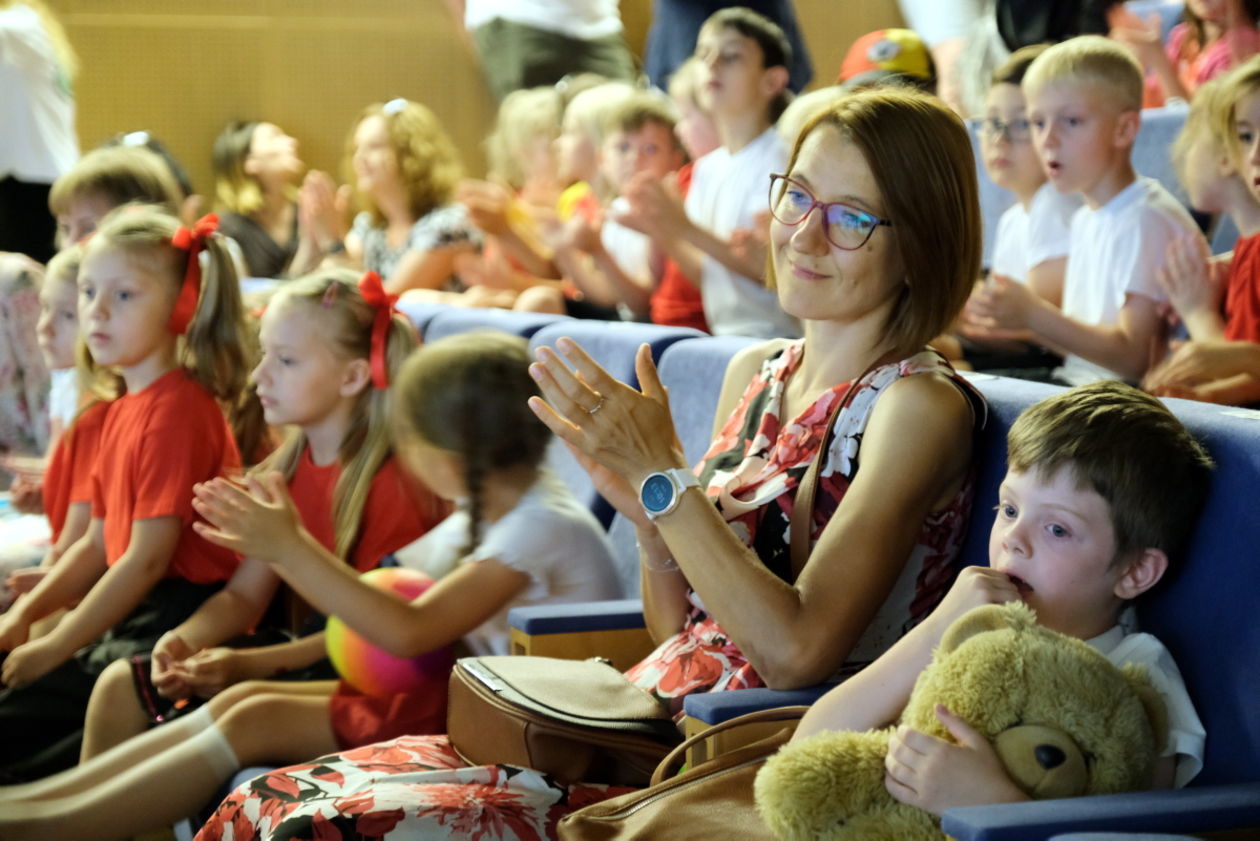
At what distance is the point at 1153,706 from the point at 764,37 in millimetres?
2925

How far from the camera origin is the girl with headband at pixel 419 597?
2.11m

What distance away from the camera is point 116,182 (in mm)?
3822

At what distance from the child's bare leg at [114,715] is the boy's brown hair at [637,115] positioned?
7.97 ft

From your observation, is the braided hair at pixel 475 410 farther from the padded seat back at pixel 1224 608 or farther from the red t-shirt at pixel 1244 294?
the red t-shirt at pixel 1244 294

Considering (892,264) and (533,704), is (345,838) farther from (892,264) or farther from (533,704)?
(892,264)

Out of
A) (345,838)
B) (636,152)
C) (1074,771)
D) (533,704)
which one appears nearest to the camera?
(1074,771)

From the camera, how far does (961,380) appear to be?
1.72m

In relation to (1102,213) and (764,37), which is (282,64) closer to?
(764,37)

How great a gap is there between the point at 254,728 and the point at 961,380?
1168 mm

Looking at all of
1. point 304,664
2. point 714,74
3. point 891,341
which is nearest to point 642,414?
point 891,341

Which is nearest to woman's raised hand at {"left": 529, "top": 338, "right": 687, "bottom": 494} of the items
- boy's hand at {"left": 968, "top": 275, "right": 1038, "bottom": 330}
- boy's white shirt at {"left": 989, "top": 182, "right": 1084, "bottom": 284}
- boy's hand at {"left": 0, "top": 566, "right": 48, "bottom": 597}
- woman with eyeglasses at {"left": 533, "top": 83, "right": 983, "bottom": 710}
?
woman with eyeglasses at {"left": 533, "top": 83, "right": 983, "bottom": 710}

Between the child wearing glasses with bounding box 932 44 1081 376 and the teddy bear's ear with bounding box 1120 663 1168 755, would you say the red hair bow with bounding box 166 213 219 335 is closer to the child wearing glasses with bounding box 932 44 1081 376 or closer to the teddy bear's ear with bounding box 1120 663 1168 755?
the child wearing glasses with bounding box 932 44 1081 376

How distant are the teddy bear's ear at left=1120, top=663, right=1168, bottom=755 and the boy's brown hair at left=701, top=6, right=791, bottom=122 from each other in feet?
9.42

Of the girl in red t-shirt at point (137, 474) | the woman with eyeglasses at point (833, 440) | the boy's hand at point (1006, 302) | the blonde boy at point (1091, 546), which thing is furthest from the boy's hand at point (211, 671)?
the boy's hand at point (1006, 302)
